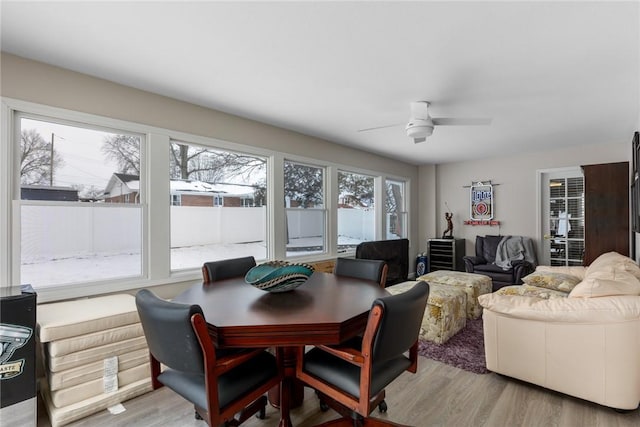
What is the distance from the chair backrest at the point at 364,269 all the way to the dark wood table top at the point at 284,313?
0.32 meters

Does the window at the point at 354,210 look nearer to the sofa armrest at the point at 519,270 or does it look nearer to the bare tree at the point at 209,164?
the bare tree at the point at 209,164

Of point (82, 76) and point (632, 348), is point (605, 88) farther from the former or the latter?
point (82, 76)

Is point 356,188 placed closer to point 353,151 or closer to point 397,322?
point 353,151

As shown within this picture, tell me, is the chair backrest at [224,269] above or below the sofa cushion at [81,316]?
above

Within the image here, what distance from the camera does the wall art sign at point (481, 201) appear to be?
604 centimetres

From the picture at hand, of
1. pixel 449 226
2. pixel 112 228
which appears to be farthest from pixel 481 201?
pixel 112 228

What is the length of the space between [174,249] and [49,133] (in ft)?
4.47

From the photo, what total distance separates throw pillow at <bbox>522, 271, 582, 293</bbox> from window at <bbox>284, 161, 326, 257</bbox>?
2.68 meters

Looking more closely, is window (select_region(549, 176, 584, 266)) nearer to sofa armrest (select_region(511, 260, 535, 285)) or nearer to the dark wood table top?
sofa armrest (select_region(511, 260, 535, 285))

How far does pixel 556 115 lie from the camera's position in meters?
3.48

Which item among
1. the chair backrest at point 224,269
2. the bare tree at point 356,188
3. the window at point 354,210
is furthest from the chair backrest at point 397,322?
the bare tree at point 356,188

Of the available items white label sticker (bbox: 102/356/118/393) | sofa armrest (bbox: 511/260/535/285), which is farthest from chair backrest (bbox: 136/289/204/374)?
sofa armrest (bbox: 511/260/535/285)

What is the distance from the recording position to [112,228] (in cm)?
272

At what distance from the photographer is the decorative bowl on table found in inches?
74.6
